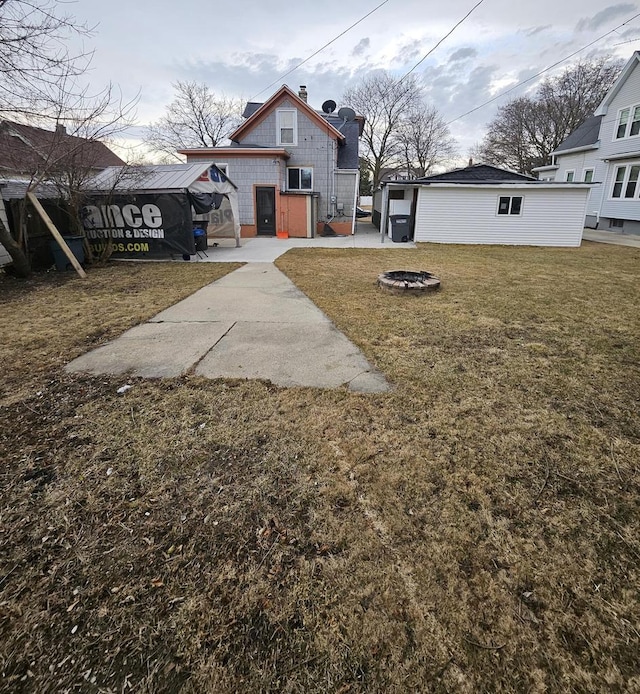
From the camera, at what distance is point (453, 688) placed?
128 cm

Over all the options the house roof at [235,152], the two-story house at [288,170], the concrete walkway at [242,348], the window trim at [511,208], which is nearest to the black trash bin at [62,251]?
the concrete walkway at [242,348]

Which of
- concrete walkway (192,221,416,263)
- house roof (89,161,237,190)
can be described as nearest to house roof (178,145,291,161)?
concrete walkway (192,221,416,263)

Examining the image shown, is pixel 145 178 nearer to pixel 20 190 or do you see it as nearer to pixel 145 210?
pixel 145 210

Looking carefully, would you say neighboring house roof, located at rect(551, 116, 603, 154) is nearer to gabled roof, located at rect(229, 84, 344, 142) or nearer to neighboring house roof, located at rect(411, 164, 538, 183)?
neighboring house roof, located at rect(411, 164, 538, 183)

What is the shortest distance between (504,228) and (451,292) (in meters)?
9.68

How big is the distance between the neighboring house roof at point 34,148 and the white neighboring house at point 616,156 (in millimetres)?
17710

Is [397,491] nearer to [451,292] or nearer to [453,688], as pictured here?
[453,688]

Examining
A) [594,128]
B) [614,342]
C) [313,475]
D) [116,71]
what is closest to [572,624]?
[313,475]

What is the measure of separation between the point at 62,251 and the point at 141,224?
2385 millimetres

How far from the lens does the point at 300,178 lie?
679 inches

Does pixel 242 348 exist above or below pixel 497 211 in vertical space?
below

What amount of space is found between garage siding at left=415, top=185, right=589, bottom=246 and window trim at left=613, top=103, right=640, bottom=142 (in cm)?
726

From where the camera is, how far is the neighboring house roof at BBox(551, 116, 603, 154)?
790 inches

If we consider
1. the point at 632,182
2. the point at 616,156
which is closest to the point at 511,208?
the point at 616,156
